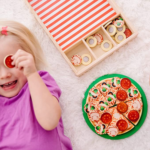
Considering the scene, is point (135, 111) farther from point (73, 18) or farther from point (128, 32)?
point (73, 18)

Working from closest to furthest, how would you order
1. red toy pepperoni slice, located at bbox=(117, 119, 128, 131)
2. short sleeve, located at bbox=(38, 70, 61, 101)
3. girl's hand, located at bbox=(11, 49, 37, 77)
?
girl's hand, located at bbox=(11, 49, 37, 77) → short sleeve, located at bbox=(38, 70, 61, 101) → red toy pepperoni slice, located at bbox=(117, 119, 128, 131)

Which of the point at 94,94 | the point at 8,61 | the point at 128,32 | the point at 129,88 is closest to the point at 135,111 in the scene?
the point at 129,88

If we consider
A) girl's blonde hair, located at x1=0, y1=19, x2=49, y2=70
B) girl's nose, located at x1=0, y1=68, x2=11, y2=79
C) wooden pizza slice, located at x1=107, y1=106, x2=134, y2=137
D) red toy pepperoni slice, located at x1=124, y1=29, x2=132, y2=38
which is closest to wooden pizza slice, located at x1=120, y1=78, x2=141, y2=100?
wooden pizza slice, located at x1=107, y1=106, x2=134, y2=137

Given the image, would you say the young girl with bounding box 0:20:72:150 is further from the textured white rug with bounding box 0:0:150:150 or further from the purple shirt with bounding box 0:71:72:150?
the textured white rug with bounding box 0:0:150:150

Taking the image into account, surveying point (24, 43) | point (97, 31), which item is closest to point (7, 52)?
point (24, 43)

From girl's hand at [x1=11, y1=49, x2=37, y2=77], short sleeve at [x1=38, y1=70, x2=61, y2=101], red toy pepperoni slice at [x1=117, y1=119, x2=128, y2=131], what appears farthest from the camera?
red toy pepperoni slice at [x1=117, y1=119, x2=128, y2=131]

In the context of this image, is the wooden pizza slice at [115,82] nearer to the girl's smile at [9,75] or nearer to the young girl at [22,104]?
the young girl at [22,104]

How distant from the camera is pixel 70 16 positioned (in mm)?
1063

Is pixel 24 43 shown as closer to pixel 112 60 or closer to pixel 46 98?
pixel 46 98

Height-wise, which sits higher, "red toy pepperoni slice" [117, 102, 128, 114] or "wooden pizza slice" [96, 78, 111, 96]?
"wooden pizza slice" [96, 78, 111, 96]

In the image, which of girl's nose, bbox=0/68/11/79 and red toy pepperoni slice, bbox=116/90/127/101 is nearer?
girl's nose, bbox=0/68/11/79

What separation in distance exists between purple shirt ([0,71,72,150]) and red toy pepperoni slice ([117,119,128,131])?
0.37 meters

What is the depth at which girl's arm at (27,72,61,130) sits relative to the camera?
68 centimetres

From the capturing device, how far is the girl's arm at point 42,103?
0.68m
